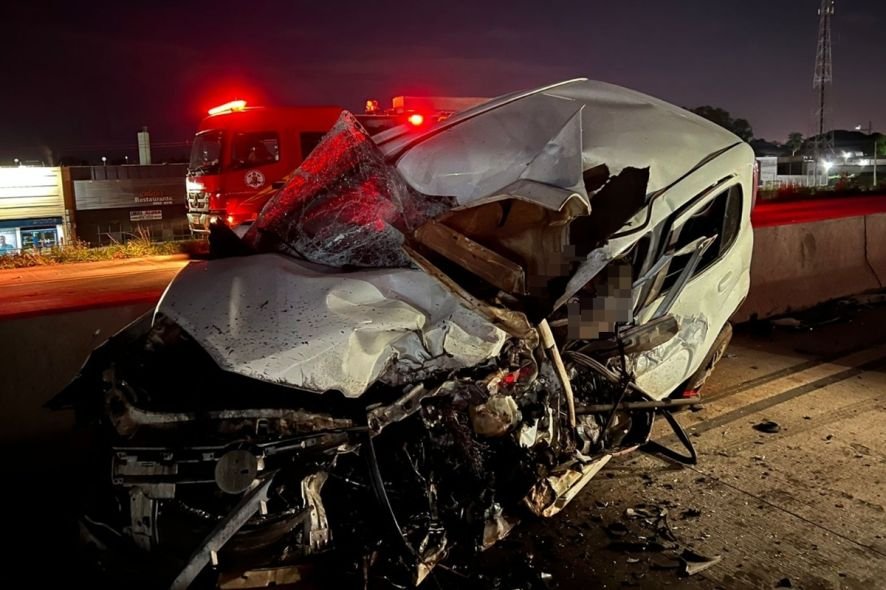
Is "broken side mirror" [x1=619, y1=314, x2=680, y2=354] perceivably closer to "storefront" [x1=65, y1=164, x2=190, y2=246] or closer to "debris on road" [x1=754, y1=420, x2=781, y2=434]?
"debris on road" [x1=754, y1=420, x2=781, y2=434]

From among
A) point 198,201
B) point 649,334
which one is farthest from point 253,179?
point 649,334

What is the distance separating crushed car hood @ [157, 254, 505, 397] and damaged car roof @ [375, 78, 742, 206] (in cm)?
53

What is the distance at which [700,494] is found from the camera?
402 cm

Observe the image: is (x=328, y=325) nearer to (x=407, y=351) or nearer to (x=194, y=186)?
(x=407, y=351)

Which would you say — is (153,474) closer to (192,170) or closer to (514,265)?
(514,265)

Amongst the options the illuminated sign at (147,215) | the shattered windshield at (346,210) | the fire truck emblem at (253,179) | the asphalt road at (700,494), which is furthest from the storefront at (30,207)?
the shattered windshield at (346,210)

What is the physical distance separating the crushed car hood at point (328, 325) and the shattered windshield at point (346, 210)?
20 cm

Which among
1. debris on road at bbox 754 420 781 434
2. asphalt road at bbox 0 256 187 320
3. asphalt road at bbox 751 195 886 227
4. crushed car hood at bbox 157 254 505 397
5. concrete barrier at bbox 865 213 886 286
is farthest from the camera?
asphalt road at bbox 751 195 886 227

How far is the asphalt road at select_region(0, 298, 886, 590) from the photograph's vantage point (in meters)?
3.30

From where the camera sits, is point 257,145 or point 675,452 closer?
point 675,452

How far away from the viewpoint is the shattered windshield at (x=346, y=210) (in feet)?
10.9

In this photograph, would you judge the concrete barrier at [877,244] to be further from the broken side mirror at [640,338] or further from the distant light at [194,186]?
the distant light at [194,186]

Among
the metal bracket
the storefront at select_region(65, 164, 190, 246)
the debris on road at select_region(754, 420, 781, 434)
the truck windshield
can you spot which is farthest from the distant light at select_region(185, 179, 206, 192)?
the storefront at select_region(65, 164, 190, 246)

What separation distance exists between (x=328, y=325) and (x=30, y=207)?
22.7 metres
